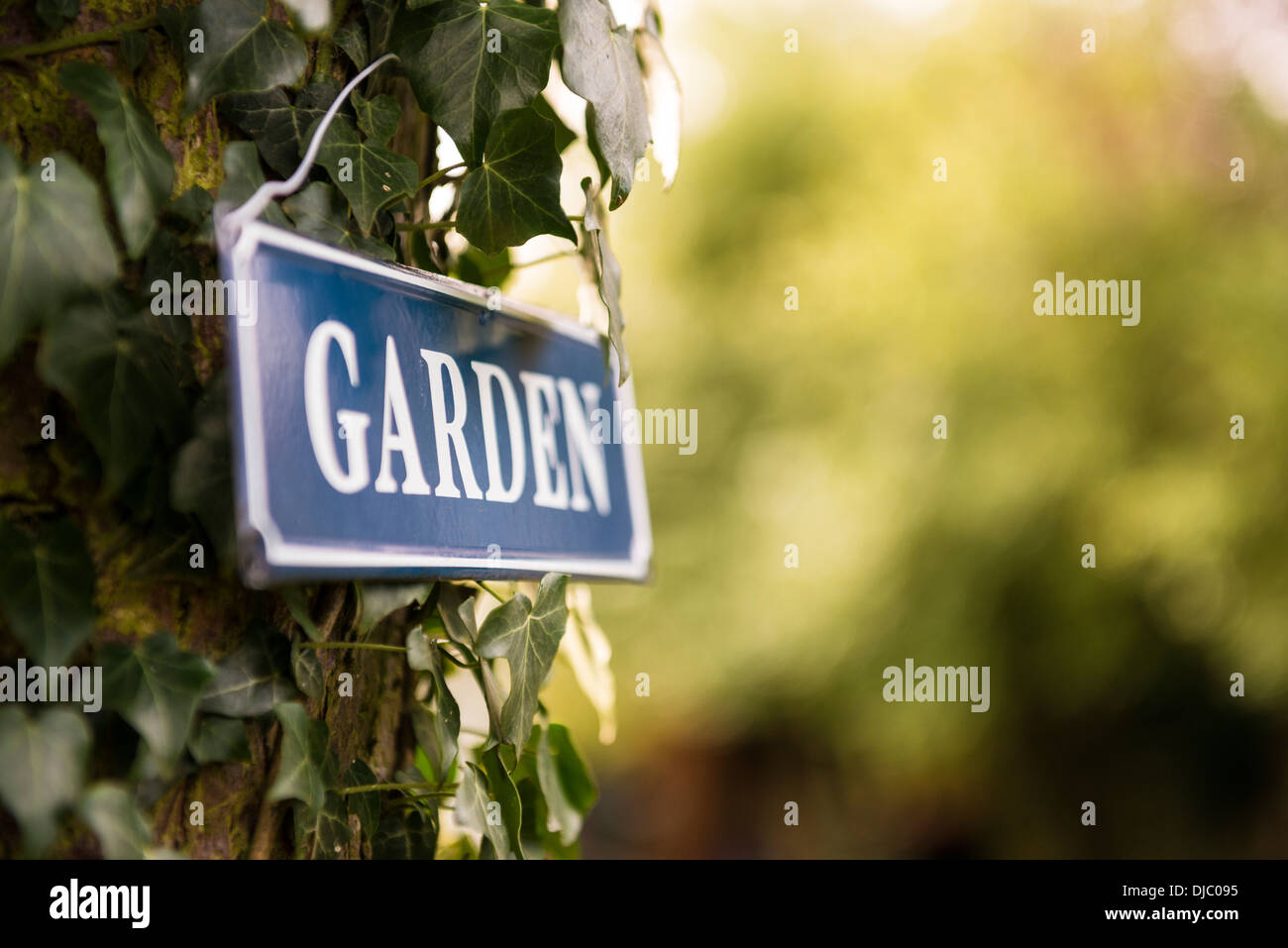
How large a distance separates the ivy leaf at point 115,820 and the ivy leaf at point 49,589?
0.17 feet

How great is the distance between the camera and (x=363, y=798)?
0.48 metres

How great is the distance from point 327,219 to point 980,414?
3.08 meters

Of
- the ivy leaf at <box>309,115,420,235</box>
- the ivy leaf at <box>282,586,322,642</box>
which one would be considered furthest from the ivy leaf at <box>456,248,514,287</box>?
the ivy leaf at <box>282,586,322,642</box>

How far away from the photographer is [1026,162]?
3.24 meters

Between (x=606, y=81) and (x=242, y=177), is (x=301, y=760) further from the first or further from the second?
(x=606, y=81)

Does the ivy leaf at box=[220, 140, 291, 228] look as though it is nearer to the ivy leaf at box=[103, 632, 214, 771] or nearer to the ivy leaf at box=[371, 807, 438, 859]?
the ivy leaf at box=[103, 632, 214, 771]

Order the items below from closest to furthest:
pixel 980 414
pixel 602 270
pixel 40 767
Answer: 1. pixel 40 767
2. pixel 602 270
3. pixel 980 414

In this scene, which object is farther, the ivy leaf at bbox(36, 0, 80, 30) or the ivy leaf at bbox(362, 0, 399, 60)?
the ivy leaf at bbox(362, 0, 399, 60)

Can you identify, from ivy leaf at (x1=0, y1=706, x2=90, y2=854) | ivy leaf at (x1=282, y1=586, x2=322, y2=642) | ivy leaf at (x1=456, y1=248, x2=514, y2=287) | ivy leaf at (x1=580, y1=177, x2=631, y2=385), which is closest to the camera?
ivy leaf at (x1=0, y1=706, x2=90, y2=854)

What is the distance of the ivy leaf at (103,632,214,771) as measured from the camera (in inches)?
14.4

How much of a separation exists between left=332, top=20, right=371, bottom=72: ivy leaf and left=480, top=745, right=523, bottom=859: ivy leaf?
36cm

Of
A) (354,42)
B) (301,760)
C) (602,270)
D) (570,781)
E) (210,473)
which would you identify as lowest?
(570,781)

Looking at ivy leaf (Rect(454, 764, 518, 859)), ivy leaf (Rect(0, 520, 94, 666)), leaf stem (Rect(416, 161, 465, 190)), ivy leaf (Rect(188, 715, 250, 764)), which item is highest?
leaf stem (Rect(416, 161, 465, 190))

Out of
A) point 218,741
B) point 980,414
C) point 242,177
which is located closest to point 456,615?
point 218,741
